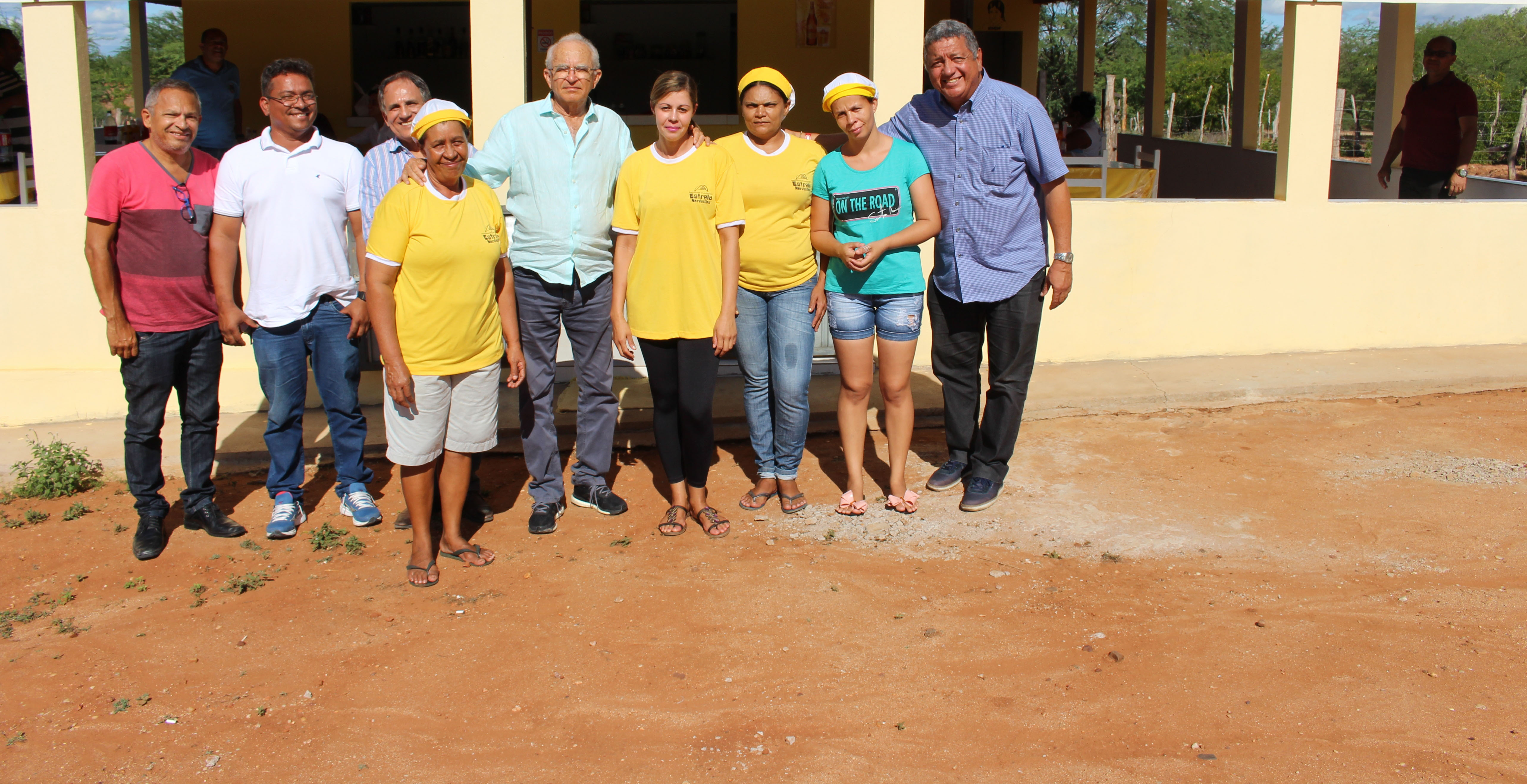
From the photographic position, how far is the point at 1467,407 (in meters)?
6.59

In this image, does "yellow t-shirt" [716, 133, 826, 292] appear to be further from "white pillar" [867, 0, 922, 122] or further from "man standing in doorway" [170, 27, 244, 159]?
"man standing in doorway" [170, 27, 244, 159]

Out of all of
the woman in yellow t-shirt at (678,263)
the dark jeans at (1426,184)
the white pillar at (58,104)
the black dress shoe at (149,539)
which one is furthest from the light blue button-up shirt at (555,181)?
the dark jeans at (1426,184)

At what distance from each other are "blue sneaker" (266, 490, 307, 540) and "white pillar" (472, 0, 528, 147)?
2.30 metres

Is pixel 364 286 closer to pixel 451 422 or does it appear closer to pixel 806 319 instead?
pixel 451 422

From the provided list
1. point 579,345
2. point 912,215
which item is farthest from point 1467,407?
point 579,345

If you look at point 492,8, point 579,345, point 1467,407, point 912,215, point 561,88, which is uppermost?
point 492,8

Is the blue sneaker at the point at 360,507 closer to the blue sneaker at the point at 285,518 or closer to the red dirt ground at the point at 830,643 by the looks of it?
the red dirt ground at the point at 830,643

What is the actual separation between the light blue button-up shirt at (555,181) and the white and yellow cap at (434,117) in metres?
0.43

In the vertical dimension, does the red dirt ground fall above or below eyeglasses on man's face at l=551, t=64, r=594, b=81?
below

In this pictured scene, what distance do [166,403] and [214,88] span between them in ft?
15.4

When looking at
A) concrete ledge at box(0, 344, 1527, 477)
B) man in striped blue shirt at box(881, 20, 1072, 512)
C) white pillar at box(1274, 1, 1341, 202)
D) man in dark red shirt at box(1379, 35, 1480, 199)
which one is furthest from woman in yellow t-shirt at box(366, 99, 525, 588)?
Result: man in dark red shirt at box(1379, 35, 1480, 199)

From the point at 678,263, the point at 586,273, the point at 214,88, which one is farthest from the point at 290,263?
the point at 214,88

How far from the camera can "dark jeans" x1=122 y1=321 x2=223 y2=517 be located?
469 cm

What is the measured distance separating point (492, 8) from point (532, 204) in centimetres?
216
